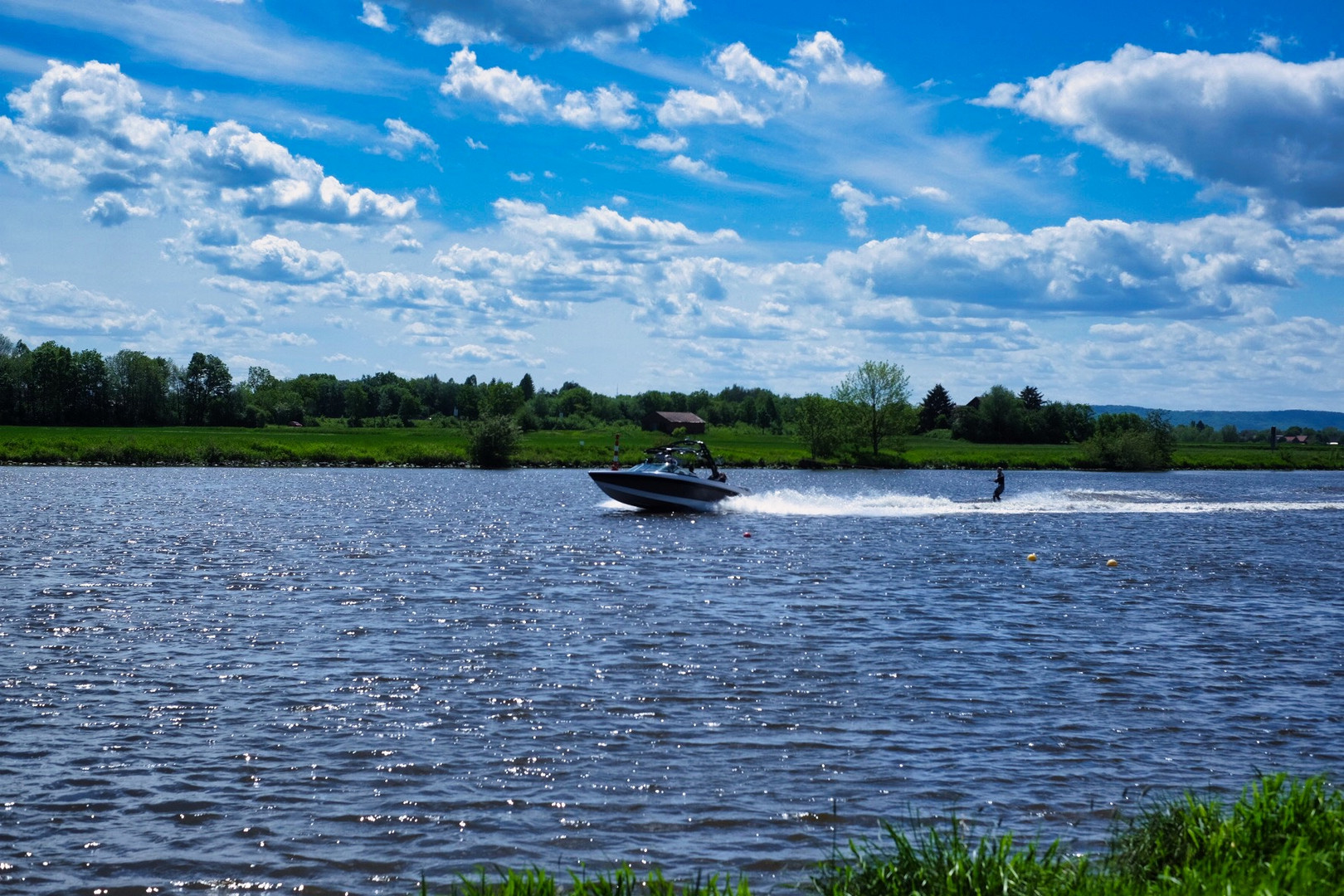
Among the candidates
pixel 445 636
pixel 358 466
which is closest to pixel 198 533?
pixel 445 636

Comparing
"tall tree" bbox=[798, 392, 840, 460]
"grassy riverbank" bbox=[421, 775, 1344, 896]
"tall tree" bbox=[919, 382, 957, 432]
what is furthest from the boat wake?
"tall tree" bbox=[919, 382, 957, 432]

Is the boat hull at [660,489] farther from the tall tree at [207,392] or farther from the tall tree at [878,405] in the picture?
the tall tree at [207,392]

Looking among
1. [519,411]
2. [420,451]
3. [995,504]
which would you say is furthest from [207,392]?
[995,504]

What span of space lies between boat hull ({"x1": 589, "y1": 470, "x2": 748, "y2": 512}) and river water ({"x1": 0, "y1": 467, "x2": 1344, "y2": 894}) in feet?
42.6

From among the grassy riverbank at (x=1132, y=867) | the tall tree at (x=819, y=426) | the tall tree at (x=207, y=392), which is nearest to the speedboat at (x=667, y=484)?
the grassy riverbank at (x=1132, y=867)

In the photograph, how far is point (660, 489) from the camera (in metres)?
50.7

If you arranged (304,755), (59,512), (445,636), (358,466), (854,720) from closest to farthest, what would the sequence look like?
1. (304,755)
2. (854,720)
3. (445,636)
4. (59,512)
5. (358,466)

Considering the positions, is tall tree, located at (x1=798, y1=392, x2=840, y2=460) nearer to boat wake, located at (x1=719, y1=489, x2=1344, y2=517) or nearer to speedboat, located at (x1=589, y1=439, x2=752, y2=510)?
boat wake, located at (x1=719, y1=489, x2=1344, y2=517)

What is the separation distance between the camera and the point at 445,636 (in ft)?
67.2

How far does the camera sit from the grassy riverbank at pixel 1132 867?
7332mm

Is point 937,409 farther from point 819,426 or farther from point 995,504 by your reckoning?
point 995,504

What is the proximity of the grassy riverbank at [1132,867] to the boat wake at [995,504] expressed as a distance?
44.4 metres

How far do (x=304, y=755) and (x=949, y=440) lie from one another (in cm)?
16427

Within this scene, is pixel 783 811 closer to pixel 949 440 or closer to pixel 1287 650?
pixel 1287 650
